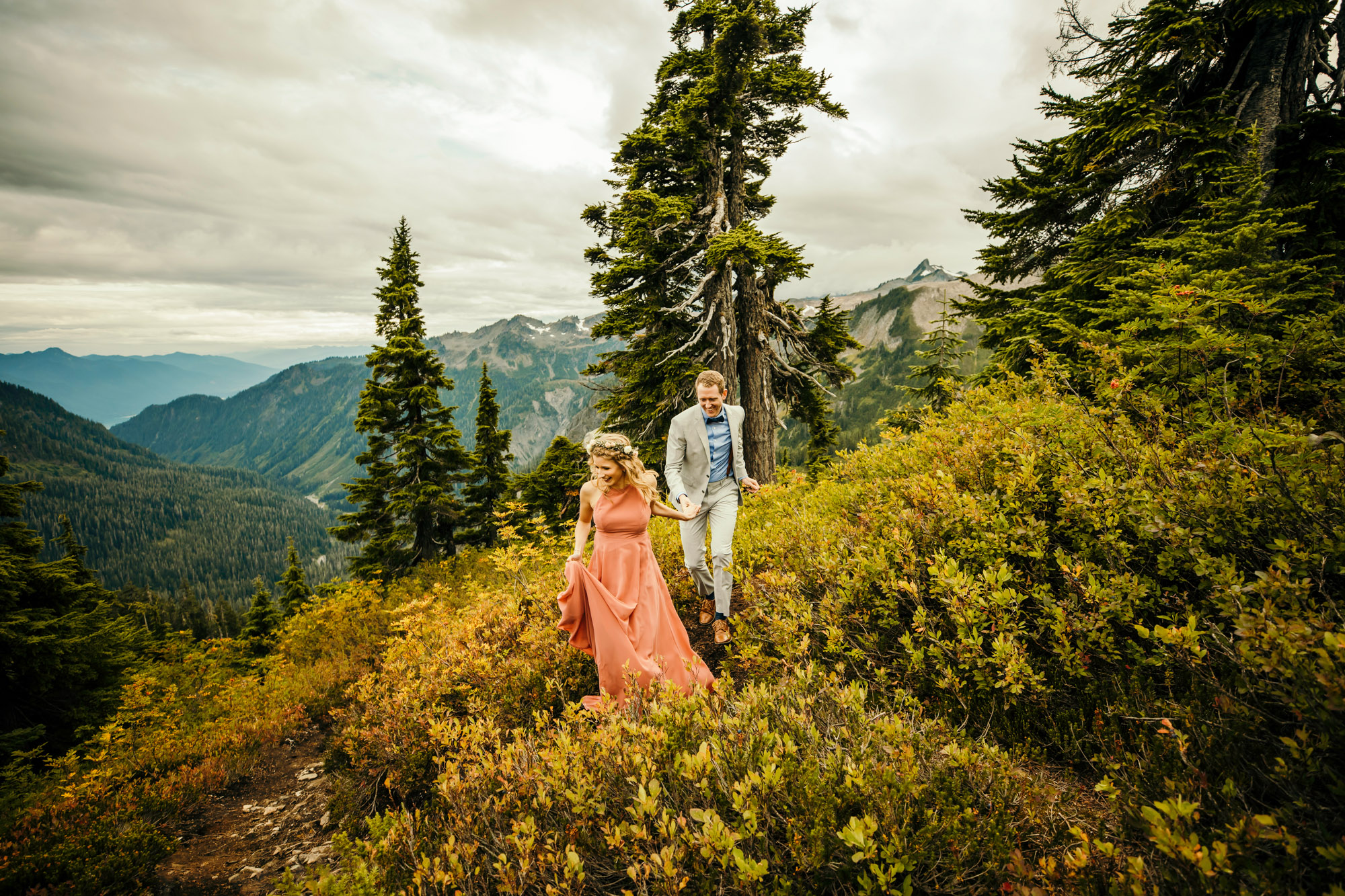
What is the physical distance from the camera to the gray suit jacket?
5352mm

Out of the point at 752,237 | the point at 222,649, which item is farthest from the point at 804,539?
the point at 222,649

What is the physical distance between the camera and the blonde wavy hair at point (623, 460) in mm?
4465

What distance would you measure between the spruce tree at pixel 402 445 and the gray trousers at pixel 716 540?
574 inches

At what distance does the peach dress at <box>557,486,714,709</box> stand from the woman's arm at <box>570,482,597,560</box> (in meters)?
0.11

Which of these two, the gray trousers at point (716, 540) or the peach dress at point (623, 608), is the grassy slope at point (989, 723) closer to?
the peach dress at point (623, 608)

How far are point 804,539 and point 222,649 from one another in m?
17.5

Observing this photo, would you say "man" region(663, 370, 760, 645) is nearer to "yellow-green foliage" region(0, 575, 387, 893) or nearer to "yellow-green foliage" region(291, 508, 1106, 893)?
"yellow-green foliage" region(291, 508, 1106, 893)

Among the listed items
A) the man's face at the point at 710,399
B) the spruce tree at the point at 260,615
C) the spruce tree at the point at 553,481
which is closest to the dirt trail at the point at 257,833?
the man's face at the point at 710,399

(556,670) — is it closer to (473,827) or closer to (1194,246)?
(473,827)

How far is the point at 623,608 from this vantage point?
4371mm

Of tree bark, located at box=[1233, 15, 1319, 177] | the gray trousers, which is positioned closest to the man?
the gray trousers

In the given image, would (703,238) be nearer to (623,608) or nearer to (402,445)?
(623,608)

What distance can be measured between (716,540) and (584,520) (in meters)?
1.42

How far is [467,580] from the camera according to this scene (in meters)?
12.3
